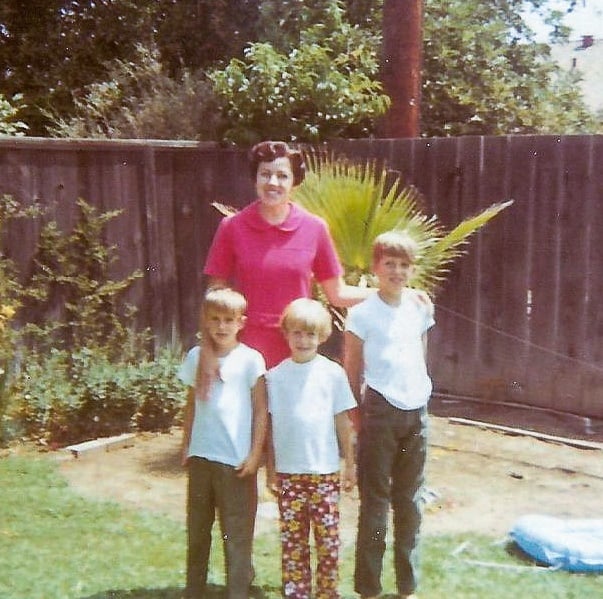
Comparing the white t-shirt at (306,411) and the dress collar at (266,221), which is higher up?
the dress collar at (266,221)

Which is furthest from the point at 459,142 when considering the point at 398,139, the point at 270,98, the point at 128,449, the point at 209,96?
the point at 128,449

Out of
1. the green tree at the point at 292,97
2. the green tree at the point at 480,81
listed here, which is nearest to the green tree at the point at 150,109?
the green tree at the point at 292,97

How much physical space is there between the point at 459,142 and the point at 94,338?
2910 mm

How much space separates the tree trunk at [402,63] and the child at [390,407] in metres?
3.99

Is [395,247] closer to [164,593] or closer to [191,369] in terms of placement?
[191,369]

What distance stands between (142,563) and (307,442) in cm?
112

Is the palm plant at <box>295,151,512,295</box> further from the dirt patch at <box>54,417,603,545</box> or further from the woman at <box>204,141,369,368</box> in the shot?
the woman at <box>204,141,369,368</box>

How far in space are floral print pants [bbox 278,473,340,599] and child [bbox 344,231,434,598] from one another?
179mm

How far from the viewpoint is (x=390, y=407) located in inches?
132

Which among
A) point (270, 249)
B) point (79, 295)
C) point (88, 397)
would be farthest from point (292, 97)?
point (270, 249)

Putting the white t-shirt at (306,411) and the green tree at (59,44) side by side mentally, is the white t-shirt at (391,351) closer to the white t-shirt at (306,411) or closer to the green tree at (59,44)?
the white t-shirt at (306,411)

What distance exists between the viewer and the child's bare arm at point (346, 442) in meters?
3.33

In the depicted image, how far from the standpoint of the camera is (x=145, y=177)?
21.8ft

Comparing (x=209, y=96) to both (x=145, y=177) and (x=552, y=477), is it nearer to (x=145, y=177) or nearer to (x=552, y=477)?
(x=145, y=177)
